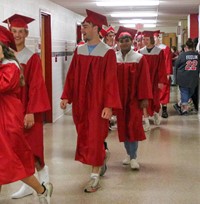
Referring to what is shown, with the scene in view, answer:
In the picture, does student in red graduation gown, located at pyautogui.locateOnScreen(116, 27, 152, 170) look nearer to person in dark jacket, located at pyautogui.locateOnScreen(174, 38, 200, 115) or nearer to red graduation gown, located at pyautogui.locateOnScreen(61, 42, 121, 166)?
red graduation gown, located at pyautogui.locateOnScreen(61, 42, 121, 166)

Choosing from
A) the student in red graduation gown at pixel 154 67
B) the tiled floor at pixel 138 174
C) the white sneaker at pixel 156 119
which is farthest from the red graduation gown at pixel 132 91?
the white sneaker at pixel 156 119

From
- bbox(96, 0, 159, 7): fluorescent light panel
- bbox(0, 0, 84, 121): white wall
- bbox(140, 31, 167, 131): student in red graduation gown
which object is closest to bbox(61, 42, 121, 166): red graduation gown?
bbox(0, 0, 84, 121): white wall

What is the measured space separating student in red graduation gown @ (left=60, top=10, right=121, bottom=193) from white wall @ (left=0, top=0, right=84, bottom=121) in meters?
1.85

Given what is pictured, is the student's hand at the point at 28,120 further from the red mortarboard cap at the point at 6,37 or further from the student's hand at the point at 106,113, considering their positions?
the student's hand at the point at 106,113

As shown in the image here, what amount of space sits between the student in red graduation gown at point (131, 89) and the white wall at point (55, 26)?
1.74m

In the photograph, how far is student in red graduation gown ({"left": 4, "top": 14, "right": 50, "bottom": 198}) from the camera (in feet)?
12.0

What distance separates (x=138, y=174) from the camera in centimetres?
493

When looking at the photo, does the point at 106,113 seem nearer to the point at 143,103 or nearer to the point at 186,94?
the point at 143,103

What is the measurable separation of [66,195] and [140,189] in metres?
0.74

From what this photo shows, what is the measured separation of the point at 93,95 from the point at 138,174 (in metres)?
1.22

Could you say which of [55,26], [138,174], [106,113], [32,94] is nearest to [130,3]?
[55,26]

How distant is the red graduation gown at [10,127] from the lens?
10.1 feet

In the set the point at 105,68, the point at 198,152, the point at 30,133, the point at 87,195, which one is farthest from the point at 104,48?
the point at 198,152

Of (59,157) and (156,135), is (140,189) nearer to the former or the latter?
(59,157)
